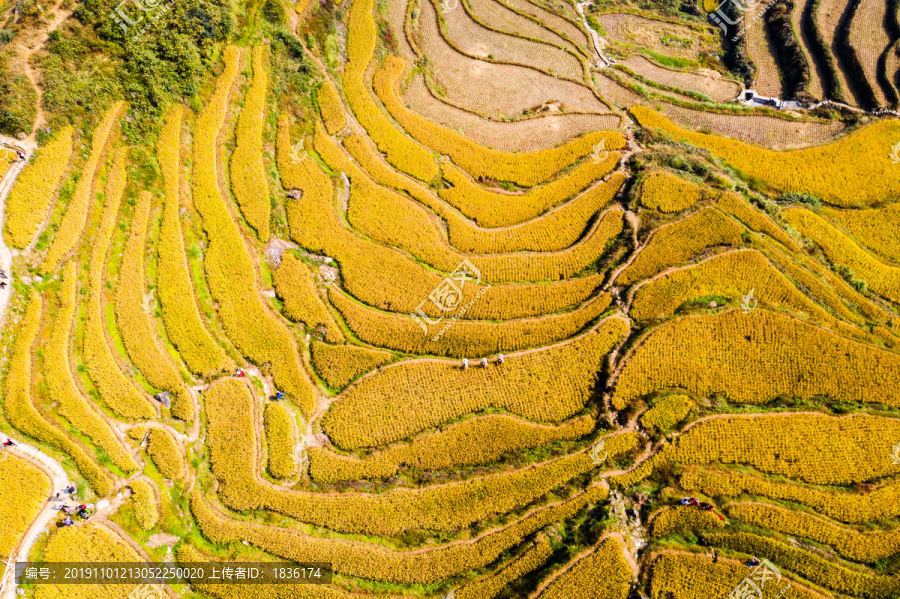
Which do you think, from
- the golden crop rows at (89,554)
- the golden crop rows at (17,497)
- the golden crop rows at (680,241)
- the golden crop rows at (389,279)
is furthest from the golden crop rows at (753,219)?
the golden crop rows at (17,497)

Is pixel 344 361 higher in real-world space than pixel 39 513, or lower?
higher

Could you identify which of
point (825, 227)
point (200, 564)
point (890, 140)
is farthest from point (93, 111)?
point (890, 140)

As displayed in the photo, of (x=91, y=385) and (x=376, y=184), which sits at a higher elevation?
(x=376, y=184)

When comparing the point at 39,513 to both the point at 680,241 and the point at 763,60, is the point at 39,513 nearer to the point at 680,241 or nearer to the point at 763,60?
the point at 680,241

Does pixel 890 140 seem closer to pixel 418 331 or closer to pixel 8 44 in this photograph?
pixel 418 331

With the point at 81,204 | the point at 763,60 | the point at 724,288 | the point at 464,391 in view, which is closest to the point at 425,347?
the point at 464,391
